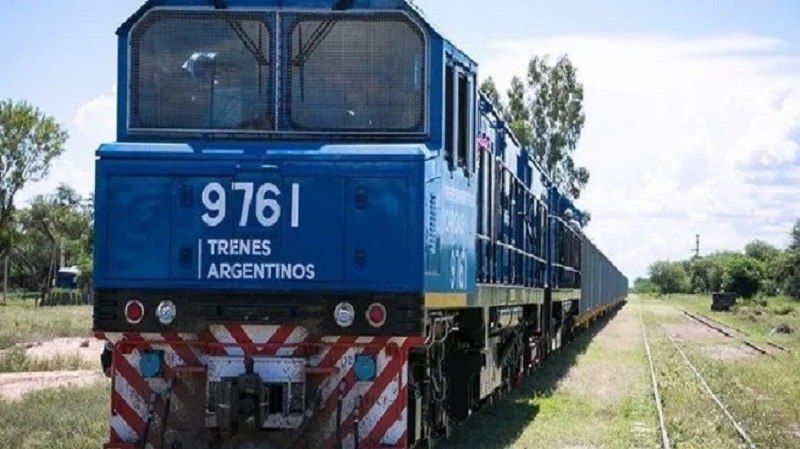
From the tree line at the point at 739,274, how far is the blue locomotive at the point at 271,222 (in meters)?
86.0

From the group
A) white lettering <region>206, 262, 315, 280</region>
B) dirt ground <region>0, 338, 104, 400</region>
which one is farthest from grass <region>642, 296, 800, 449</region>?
dirt ground <region>0, 338, 104, 400</region>

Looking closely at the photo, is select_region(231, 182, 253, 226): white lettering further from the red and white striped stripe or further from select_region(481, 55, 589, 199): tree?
select_region(481, 55, 589, 199): tree

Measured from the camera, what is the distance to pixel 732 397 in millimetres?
19781

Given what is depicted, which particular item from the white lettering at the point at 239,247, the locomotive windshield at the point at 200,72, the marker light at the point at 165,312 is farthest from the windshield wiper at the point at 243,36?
the marker light at the point at 165,312

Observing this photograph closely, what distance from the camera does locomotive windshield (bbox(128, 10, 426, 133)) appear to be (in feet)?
29.8

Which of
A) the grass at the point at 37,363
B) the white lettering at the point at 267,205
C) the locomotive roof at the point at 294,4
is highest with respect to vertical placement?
the locomotive roof at the point at 294,4

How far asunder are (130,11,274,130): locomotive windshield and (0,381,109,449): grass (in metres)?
4.30

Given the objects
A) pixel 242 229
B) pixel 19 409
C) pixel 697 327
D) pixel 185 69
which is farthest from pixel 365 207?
pixel 697 327

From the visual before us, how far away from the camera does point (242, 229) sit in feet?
28.6

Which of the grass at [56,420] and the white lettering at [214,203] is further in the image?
the grass at [56,420]

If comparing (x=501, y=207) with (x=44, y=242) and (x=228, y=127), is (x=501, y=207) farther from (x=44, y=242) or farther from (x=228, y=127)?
(x=44, y=242)

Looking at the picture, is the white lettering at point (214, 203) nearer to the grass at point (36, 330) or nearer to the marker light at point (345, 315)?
the marker light at point (345, 315)

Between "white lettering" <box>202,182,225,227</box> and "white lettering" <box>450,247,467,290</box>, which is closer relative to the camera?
"white lettering" <box>202,182,225,227</box>

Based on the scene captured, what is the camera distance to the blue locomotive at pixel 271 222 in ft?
28.5
